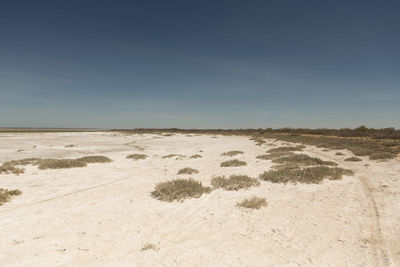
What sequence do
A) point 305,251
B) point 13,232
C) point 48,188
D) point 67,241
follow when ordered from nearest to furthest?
point 305,251 < point 67,241 < point 13,232 < point 48,188

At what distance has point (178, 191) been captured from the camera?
7434mm

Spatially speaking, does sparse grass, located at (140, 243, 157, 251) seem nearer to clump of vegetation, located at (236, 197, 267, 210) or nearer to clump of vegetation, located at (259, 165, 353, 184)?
clump of vegetation, located at (236, 197, 267, 210)

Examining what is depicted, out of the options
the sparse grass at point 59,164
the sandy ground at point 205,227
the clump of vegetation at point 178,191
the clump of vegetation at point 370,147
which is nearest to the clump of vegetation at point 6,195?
the sandy ground at point 205,227

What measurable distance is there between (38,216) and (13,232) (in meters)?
0.92

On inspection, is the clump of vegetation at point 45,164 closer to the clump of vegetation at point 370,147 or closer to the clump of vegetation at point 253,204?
the clump of vegetation at point 253,204

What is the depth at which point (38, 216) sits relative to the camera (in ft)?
18.6

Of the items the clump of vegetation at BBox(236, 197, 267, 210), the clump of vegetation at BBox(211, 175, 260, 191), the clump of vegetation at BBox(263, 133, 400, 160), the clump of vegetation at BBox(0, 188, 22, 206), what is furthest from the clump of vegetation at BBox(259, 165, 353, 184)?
the clump of vegetation at BBox(0, 188, 22, 206)

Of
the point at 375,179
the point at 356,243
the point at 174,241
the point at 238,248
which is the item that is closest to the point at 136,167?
the point at 174,241

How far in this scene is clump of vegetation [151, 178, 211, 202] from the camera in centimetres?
719

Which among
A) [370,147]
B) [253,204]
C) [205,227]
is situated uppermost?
[370,147]

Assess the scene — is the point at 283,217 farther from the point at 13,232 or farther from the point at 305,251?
the point at 13,232

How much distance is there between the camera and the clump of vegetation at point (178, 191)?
7189 millimetres

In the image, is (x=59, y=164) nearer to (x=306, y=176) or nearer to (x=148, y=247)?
(x=148, y=247)

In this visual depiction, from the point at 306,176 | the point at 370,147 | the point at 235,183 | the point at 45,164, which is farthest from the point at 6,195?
the point at 370,147
